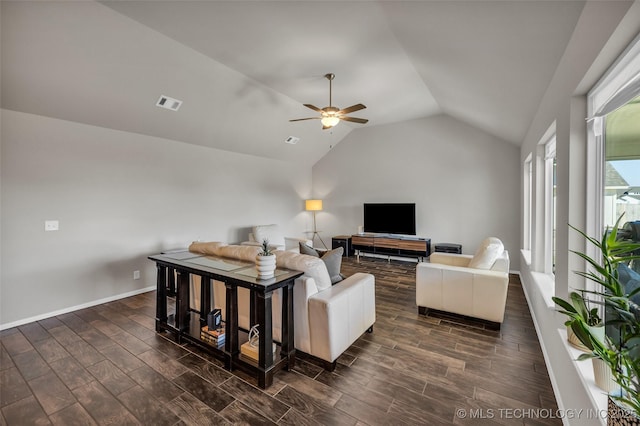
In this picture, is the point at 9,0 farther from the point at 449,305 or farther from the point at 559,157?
the point at 449,305

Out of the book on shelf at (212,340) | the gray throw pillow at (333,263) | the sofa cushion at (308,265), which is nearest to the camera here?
the sofa cushion at (308,265)

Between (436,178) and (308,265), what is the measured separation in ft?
15.1

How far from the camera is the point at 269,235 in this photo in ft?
19.9

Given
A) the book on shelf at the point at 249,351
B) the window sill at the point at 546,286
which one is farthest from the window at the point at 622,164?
the book on shelf at the point at 249,351

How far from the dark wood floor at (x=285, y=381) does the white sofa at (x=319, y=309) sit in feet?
0.62

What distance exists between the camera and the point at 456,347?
2672 millimetres

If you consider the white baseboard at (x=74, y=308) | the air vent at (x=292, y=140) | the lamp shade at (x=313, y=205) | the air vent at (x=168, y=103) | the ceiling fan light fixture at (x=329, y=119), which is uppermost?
the air vent at (x=292, y=140)

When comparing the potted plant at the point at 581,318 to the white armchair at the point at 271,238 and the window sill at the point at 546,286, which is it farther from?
the white armchair at the point at 271,238

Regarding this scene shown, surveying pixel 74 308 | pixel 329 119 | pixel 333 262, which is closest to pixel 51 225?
pixel 74 308

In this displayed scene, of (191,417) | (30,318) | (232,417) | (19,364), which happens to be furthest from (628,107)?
(30,318)

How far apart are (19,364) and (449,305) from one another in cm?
437

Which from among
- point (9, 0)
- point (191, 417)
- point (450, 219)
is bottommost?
point (191, 417)

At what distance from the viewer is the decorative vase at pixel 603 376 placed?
1.21 meters

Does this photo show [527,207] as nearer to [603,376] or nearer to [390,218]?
[390,218]
